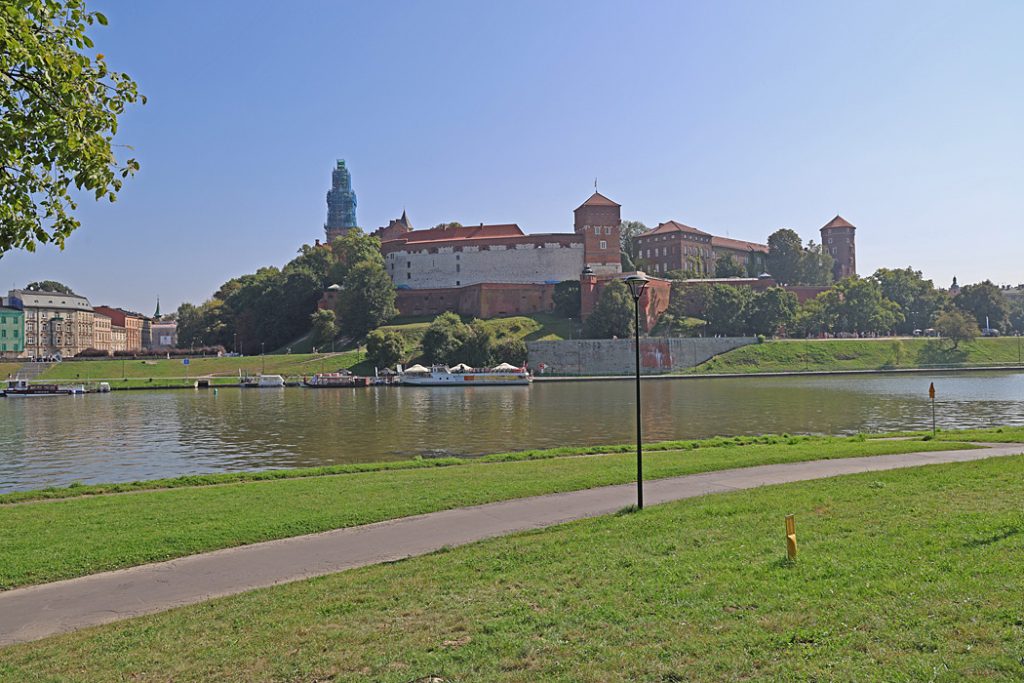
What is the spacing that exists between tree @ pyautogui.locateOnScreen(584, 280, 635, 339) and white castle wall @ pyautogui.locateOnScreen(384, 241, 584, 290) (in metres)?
16.2

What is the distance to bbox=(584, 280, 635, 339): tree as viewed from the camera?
274 ft

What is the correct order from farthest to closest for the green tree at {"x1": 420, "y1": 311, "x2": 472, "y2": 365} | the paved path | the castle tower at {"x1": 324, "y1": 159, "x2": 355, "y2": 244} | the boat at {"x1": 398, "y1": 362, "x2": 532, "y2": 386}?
the castle tower at {"x1": 324, "y1": 159, "x2": 355, "y2": 244} → the green tree at {"x1": 420, "y1": 311, "x2": 472, "y2": 365} → the boat at {"x1": 398, "y1": 362, "x2": 532, "y2": 386} → the paved path

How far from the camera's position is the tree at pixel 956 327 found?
3270 inches

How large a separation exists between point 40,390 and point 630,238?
88.9 metres

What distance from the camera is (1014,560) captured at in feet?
20.7

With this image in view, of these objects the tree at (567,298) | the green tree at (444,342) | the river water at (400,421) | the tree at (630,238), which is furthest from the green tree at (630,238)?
the river water at (400,421)

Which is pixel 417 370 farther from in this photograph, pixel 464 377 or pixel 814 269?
pixel 814 269

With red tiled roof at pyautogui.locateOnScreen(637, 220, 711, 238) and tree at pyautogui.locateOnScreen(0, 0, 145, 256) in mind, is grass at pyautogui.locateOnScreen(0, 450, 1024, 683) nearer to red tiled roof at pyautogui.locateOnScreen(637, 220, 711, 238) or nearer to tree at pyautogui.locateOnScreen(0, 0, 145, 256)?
tree at pyautogui.locateOnScreen(0, 0, 145, 256)

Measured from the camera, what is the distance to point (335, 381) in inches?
2704

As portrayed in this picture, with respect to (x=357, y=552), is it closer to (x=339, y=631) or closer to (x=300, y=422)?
(x=339, y=631)

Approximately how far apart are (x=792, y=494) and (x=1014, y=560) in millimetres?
4200

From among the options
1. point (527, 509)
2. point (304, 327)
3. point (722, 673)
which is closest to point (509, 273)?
point (304, 327)

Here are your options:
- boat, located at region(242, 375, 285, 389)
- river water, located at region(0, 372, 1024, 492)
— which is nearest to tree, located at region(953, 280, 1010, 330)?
river water, located at region(0, 372, 1024, 492)

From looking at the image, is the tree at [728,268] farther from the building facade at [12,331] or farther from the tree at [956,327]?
the building facade at [12,331]
